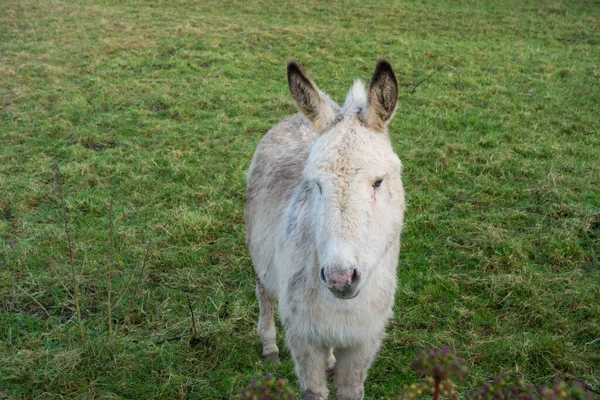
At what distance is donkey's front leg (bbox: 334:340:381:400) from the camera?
2971mm

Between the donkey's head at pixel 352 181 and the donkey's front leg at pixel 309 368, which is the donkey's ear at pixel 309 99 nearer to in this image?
the donkey's head at pixel 352 181

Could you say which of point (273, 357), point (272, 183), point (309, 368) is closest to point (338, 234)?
point (309, 368)

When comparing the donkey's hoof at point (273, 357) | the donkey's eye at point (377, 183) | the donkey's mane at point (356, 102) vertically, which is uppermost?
the donkey's mane at point (356, 102)

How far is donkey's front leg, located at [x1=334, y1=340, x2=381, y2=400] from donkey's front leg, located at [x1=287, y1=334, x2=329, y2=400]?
138mm

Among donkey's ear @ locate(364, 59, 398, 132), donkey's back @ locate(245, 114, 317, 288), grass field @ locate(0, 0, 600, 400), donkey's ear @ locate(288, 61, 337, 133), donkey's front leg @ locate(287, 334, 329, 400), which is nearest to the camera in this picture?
donkey's ear @ locate(364, 59, 398, 132)

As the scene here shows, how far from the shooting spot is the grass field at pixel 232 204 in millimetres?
3803

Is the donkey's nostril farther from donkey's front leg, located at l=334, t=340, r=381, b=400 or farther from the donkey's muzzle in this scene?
donkey's front leg, located at l=334, t=340, r=381, b=400

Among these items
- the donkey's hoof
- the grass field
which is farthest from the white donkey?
the grass field

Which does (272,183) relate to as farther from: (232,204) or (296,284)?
(232,204)

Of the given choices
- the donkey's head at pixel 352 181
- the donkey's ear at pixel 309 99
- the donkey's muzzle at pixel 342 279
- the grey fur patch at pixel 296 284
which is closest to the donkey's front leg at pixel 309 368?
the grey fur patch at pixel 296 284

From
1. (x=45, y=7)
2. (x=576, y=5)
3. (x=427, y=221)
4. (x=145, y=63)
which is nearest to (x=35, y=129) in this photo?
(x=145, y=63)

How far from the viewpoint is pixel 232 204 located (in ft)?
19.2

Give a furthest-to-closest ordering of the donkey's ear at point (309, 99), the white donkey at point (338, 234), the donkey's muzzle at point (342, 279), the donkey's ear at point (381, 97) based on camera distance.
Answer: the donkey's ear at point (309, 99) → the donkey's ear at point (381, 97) → the white donkey at point (338, 234) → the donkey's muzzle at point (342, 279)

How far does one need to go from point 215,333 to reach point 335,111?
222 centimetres
